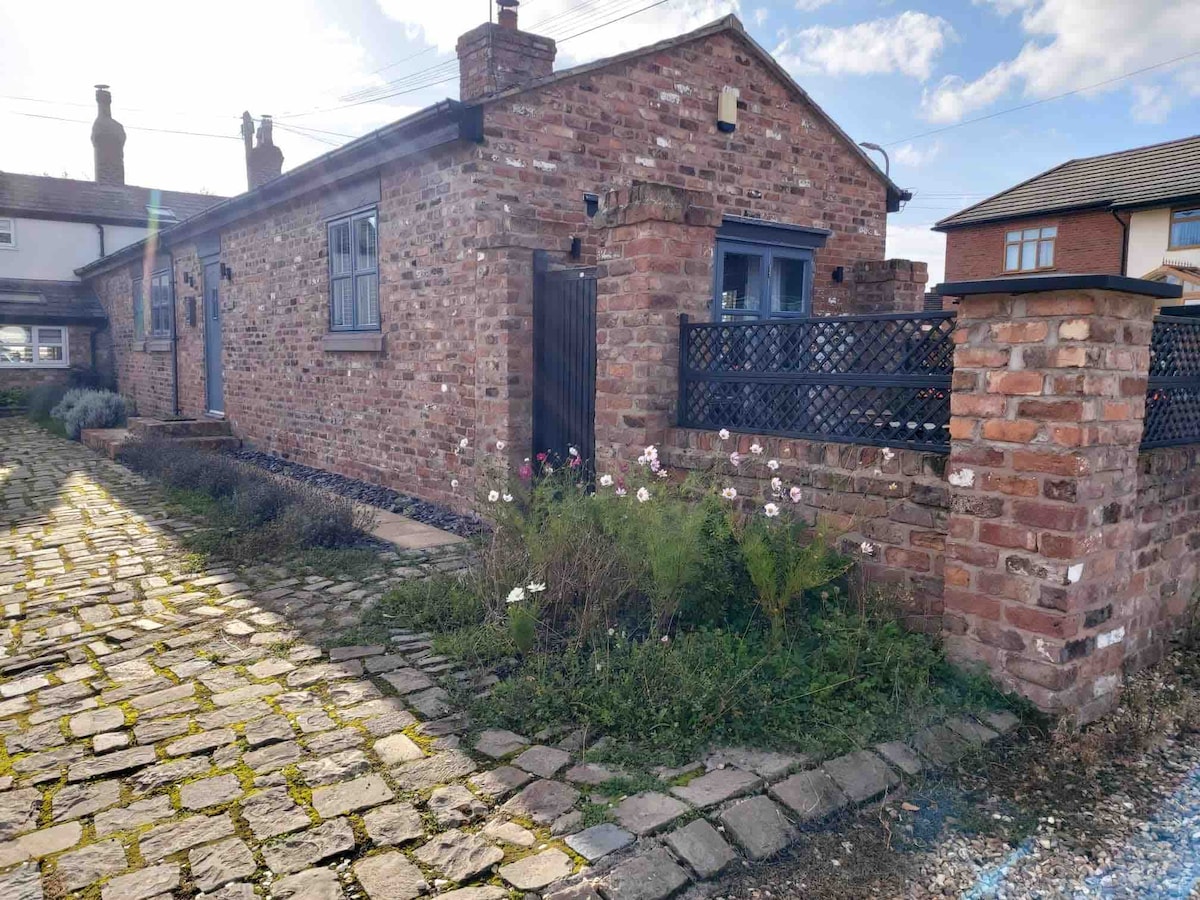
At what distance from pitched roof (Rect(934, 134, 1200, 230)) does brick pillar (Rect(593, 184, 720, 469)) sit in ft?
74.7

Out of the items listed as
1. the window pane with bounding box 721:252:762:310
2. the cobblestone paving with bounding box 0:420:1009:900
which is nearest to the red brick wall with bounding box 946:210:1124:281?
the window pane with bounding box 721:252:762:310

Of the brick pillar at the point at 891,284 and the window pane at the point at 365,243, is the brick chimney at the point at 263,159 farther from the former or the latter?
the brick pillar at the point at 891,284

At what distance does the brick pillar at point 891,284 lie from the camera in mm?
9867

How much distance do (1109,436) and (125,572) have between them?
6.04 metres

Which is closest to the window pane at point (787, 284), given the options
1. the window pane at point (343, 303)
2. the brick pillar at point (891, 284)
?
the brick pillar at point (891, 284)

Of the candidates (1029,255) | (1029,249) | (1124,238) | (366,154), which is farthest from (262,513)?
(1029,249)

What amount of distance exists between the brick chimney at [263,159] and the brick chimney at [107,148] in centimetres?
817

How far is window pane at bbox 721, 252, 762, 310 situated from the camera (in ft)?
30.0

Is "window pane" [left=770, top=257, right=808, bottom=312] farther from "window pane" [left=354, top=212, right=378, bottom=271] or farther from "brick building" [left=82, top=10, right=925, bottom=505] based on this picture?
"window pane" [left=354, top=212, right=378, bottom=271]

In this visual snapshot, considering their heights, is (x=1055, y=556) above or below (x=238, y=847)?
above

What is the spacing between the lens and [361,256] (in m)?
9.53

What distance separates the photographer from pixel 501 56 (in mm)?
8086

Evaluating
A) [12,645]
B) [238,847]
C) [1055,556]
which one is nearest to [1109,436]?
[1055,556]

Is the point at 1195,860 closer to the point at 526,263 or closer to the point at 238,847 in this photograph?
the point at 238,847
